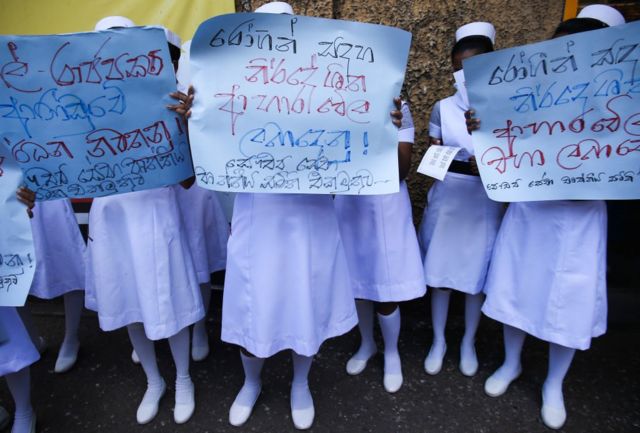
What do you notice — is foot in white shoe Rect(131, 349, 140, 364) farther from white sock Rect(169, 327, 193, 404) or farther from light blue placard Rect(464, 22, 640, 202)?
light blue placard Rect(464, 22, 640, 202)

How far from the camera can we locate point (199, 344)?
2.77 m

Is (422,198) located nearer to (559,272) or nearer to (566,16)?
(559,272)

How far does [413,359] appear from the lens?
271cm

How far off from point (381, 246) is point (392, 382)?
87cm

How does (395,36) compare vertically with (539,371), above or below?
above

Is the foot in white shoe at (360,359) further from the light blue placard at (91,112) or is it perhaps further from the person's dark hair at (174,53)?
the person's dark hair at (174,53)

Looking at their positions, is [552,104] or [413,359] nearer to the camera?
[552,104]

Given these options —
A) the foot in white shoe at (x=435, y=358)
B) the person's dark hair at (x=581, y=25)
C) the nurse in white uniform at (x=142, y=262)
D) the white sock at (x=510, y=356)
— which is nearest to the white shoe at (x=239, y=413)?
the nurse in white uniform at (x=142, y=262)

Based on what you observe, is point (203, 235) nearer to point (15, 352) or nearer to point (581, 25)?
point (15, 352)

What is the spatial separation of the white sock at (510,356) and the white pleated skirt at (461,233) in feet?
1.02

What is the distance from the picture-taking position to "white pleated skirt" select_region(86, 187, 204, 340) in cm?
197

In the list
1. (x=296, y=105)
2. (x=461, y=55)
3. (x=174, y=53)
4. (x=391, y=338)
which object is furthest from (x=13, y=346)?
(x=461, y=55)

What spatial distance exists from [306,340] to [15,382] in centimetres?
152

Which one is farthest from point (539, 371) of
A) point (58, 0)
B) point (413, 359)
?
point (58, 0)
